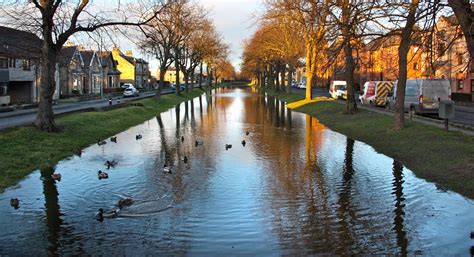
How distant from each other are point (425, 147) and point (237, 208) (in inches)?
332

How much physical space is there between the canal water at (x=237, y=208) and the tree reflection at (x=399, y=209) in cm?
2

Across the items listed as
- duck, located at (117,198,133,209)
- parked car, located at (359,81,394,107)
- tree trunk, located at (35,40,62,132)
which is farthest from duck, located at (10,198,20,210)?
parked car, located at (359,81,394,107)

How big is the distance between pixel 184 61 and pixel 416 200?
6501cm

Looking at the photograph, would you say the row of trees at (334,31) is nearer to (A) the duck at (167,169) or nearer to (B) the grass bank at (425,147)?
(B) the grass bank at (425,147)

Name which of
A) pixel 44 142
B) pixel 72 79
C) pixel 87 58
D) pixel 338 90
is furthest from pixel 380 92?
pixel 87 58

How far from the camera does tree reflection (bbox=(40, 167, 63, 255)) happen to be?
→ 25.5 feet

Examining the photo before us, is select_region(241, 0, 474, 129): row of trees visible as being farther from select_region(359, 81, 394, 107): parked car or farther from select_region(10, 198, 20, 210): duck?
select_region(10, 198, 20, 210): duck

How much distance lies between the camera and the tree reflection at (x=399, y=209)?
7.66 m

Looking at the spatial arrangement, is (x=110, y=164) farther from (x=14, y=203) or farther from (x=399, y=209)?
(x=399, y=209)

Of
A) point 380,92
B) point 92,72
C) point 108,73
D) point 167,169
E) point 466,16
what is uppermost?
point 108,73

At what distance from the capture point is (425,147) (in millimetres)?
15438

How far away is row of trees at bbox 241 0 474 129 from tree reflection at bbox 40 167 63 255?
312 inches

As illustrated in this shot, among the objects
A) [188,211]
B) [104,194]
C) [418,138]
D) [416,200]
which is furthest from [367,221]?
[418,138]

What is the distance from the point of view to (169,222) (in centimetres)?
888
